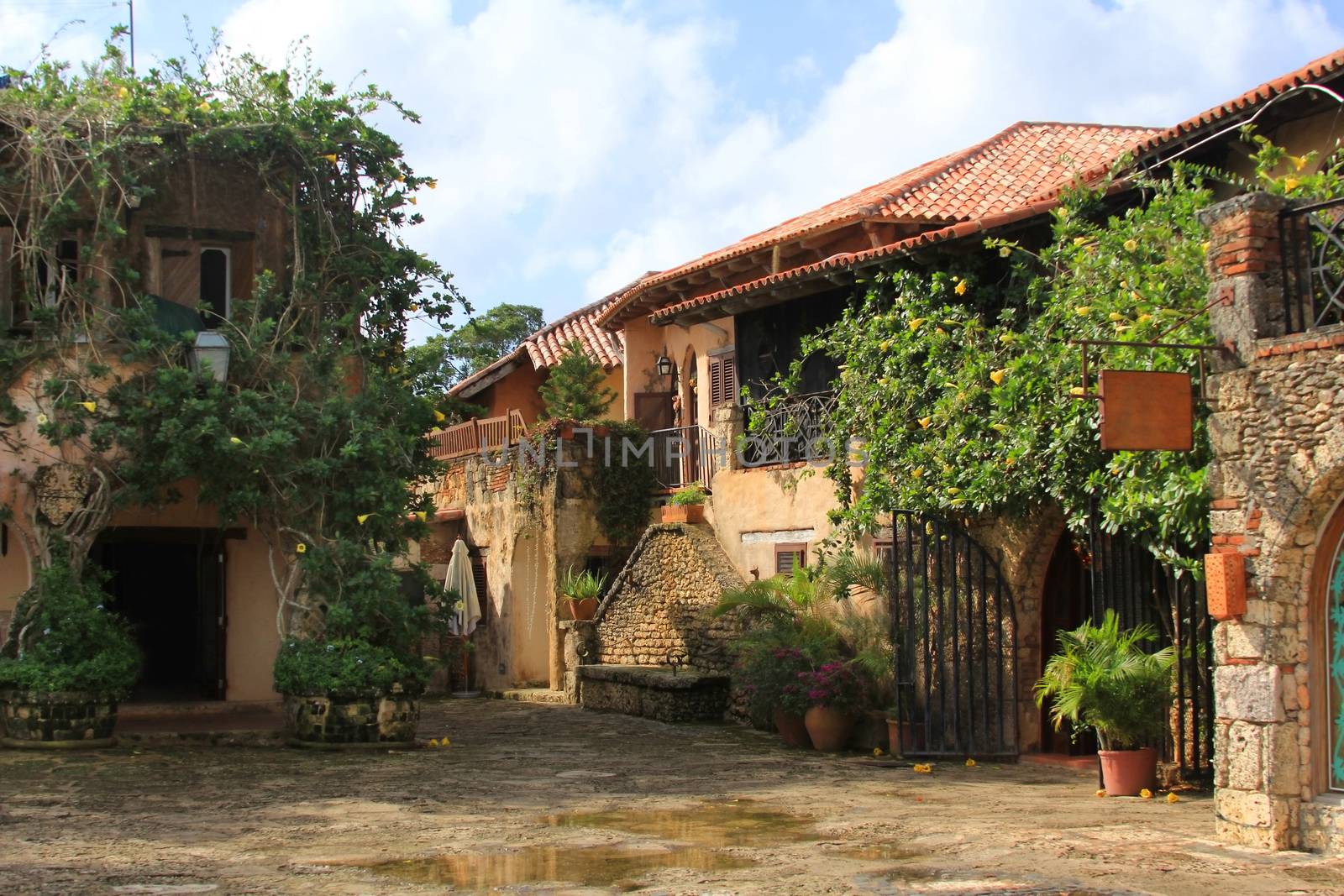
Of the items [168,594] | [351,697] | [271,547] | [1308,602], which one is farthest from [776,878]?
[168,594]

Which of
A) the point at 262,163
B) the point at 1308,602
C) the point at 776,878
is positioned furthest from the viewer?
the point at 262,163

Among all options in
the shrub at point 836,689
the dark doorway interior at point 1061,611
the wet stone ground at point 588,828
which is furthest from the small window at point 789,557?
the dark doorway interior at point 1061,611

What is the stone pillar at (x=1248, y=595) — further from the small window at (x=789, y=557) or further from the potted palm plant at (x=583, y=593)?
the potted palm plant at (x=583, y=593)

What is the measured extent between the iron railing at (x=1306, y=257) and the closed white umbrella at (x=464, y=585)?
55.6ft

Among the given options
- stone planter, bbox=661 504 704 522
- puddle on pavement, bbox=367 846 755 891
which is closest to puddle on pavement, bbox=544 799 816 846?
puddle on pavement, bbox=367 846 755 891

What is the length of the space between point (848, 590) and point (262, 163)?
342 inches

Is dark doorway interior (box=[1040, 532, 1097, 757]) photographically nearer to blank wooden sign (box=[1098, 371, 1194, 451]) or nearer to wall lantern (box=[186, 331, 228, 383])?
blank wooden sign (box=[1098, 371, 1194, 451])

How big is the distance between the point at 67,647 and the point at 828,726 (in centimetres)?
825

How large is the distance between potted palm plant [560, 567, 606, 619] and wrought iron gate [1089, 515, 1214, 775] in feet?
37.7

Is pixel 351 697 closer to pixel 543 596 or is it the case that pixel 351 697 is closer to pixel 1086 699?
pixel 1086 699

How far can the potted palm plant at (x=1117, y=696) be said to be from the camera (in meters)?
11.8

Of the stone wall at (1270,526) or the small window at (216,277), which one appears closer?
the stone wall at (1270,526)

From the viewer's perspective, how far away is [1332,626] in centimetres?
945

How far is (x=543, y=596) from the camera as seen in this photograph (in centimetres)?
2512
